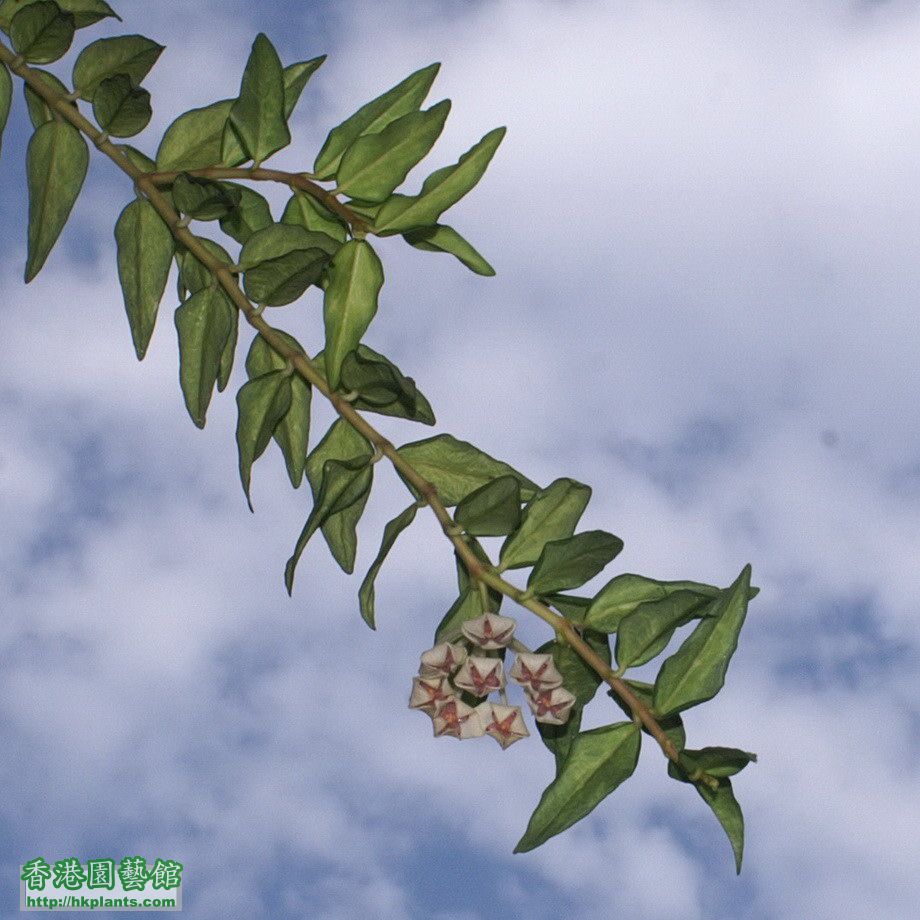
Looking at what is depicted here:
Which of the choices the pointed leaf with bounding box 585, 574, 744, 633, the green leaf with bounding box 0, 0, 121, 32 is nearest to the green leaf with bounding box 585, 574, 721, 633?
the pointed leaf with bounding box 585, 574, 744, 633

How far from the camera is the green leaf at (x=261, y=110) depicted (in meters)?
1.64

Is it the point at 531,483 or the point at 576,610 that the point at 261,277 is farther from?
the point at 576,610

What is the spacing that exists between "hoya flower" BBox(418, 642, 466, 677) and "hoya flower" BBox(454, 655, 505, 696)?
0.5 inches

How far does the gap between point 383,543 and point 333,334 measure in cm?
24

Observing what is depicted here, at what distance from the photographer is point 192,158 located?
180 centimetres

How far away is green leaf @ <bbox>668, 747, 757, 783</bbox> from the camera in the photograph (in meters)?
1.41

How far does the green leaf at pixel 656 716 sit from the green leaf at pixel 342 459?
0.38 meters

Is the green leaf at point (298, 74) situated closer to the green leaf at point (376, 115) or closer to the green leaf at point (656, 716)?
the green leaf at point (376, 115)

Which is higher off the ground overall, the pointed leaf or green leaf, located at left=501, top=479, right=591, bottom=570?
green leaf, located at left=501, top=479, right=591, bottom=570

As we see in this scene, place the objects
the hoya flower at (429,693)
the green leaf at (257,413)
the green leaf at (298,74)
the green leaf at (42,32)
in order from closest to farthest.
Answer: the hoya flower at (429,693), the green leaf at (257,413), the green leaf at (42,32), the green leaf at (298,74)

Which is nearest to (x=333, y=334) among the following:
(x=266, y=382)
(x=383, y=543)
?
(x=266, y=382)

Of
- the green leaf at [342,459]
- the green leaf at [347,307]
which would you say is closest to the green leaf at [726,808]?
the green leaf at [342,459]

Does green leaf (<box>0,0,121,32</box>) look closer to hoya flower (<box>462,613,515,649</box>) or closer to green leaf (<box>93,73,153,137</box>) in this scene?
green leaf (<box>93,73,153,137</box>)

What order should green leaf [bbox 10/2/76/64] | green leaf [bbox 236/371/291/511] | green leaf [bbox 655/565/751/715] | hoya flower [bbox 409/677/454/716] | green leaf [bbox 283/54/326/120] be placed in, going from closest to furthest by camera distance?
green leaf [bbox 655/565/751/715] < hoya flower [bbox 409/677/454/716] < green leaf [bbox 236/371/291/511] < green leaf [bbox 10/2/76/64] < green leaf [bbox 283/54/326/120]
